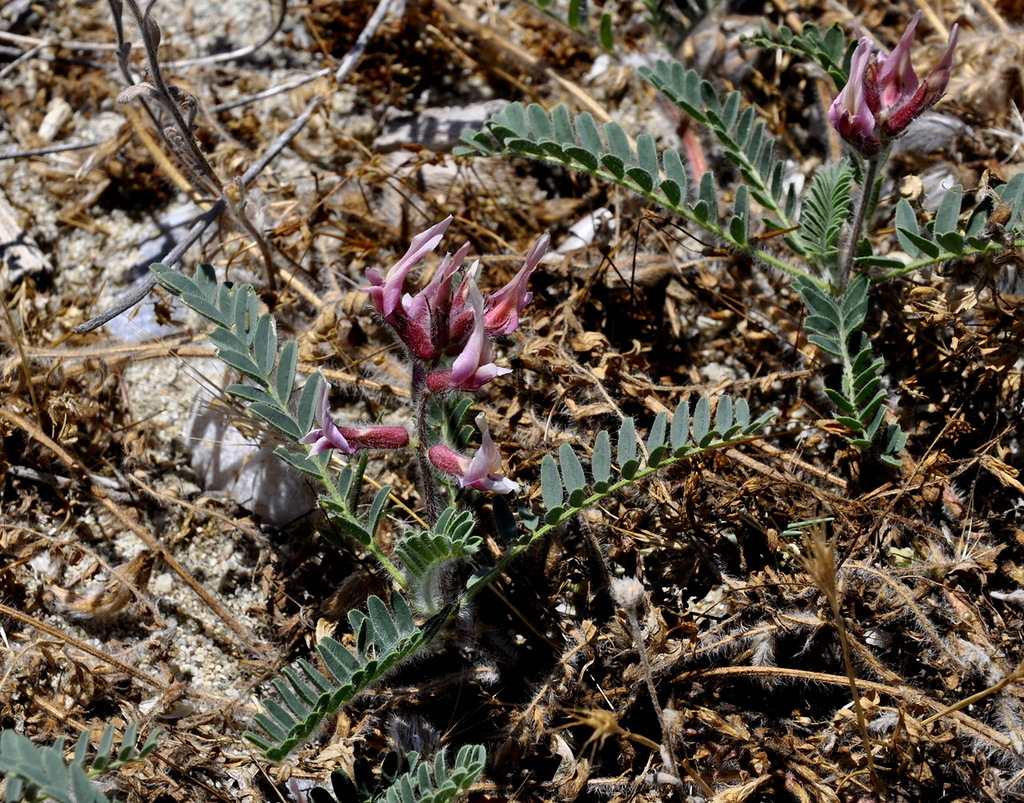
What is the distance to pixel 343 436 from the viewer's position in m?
2.29

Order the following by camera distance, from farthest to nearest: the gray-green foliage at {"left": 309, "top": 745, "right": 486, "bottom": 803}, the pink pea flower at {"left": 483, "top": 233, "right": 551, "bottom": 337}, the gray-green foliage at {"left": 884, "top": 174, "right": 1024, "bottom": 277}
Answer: the gray-green foliage at {"left": 884, "top": 174, "right": 1024, "bottom": 277} → the pink pea flower at {"left": 483, "top": 233, "right": 551, "bottom": 337} → the gray-green foliage at {"left": 309, "top": 745, "right": 486, "bottom": 803}

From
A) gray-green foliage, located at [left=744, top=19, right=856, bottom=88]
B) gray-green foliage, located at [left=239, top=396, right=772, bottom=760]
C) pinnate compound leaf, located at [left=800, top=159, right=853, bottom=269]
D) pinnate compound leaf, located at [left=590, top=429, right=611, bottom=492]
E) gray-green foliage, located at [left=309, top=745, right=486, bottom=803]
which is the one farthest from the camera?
gray-green foliage, located at [left=744, top=19, right=856, bottom=88]

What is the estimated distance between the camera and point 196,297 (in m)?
2.50

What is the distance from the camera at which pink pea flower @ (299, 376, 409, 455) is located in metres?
2.22

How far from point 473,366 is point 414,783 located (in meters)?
0.95

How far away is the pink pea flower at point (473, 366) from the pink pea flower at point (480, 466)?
99 millimetres

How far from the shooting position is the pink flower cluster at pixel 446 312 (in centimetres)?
218

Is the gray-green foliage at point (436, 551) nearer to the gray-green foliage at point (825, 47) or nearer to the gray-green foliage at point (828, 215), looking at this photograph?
the gray-green foliage at point (828, 215)

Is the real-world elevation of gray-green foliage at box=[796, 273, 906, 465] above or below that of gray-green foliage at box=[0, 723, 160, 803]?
below

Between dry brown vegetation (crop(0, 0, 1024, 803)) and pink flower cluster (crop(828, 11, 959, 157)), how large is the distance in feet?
1.81

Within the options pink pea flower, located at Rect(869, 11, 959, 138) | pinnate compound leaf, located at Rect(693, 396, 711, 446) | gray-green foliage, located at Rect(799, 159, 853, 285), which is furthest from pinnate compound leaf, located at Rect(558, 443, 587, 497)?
pink pea flower, located at Rect(869, 11, 959, 138)

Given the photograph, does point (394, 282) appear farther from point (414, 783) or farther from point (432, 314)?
point (414, 783)

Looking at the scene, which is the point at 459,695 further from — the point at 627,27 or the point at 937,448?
the point at 627,27

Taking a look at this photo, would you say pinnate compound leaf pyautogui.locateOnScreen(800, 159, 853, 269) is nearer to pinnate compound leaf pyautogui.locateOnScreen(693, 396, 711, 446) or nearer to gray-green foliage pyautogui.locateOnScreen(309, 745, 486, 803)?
pinnate compound leaf pyautogui.locateOnScreen(693, 396, 711, 446)
